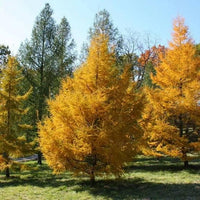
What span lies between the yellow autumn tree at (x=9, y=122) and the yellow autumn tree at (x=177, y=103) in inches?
279

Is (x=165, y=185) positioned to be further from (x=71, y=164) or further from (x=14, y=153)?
(x=14, y=153)

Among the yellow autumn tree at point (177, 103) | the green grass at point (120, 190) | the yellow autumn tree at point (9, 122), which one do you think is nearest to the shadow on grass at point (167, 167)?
the yellow autumn tree at point (177, 103)

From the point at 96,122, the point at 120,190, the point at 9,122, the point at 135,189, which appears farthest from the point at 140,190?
the point at 9,122

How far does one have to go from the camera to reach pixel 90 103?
9.09 metres

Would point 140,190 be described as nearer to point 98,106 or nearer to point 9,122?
point 98,106

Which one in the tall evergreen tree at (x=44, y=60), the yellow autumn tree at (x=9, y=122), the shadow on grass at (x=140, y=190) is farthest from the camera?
the tall evergreen tree at (x=44, y=60)

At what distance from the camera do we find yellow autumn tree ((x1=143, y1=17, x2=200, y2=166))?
12953mm

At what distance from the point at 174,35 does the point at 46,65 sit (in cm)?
1140

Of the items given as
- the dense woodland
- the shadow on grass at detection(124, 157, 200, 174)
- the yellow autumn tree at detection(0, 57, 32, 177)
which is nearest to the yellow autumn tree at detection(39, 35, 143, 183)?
the dense woodland

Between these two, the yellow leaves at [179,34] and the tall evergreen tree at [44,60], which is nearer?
the yellow leaves at [179,34]

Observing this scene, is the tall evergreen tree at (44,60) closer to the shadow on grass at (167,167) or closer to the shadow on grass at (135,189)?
the shadow on grass at (167,167)

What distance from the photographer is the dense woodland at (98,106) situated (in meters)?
9.27

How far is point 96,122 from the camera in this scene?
9773mm

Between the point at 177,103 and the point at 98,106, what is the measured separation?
5.83 metres
